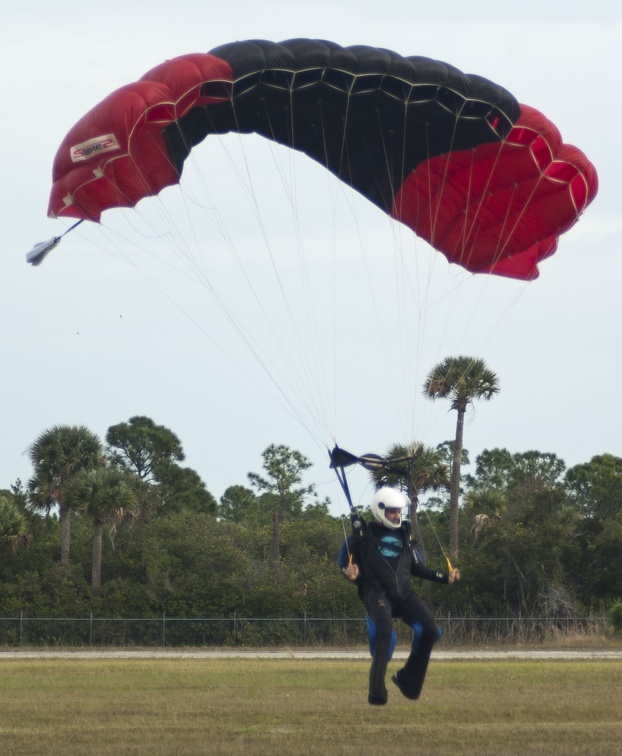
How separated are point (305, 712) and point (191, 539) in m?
29.5

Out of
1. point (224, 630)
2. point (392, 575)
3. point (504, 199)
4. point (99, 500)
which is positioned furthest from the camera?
point (99, 500)

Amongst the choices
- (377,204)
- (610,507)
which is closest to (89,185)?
(377,204)

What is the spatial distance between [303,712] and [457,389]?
96.1 feet

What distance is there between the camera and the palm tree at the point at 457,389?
149 ft

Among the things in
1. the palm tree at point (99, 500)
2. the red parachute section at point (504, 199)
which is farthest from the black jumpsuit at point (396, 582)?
the palm tree at point (99, 500)

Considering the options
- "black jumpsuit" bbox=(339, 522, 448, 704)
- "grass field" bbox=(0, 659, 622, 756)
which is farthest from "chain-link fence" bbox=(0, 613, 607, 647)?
"black jumpsuit" bbox=(339, 522, 448, 704)

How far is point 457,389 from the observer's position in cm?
4725

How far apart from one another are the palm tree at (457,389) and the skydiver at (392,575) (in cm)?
3173

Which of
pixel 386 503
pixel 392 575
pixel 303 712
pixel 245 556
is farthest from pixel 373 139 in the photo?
pixel 245 556

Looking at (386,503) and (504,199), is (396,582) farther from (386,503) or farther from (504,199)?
(504,199)

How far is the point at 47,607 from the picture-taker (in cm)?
4144

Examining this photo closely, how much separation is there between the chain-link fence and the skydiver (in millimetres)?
26268

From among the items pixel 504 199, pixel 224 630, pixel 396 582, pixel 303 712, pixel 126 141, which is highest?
pixel 504 199

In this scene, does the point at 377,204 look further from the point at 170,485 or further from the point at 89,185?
the point at 170,485
